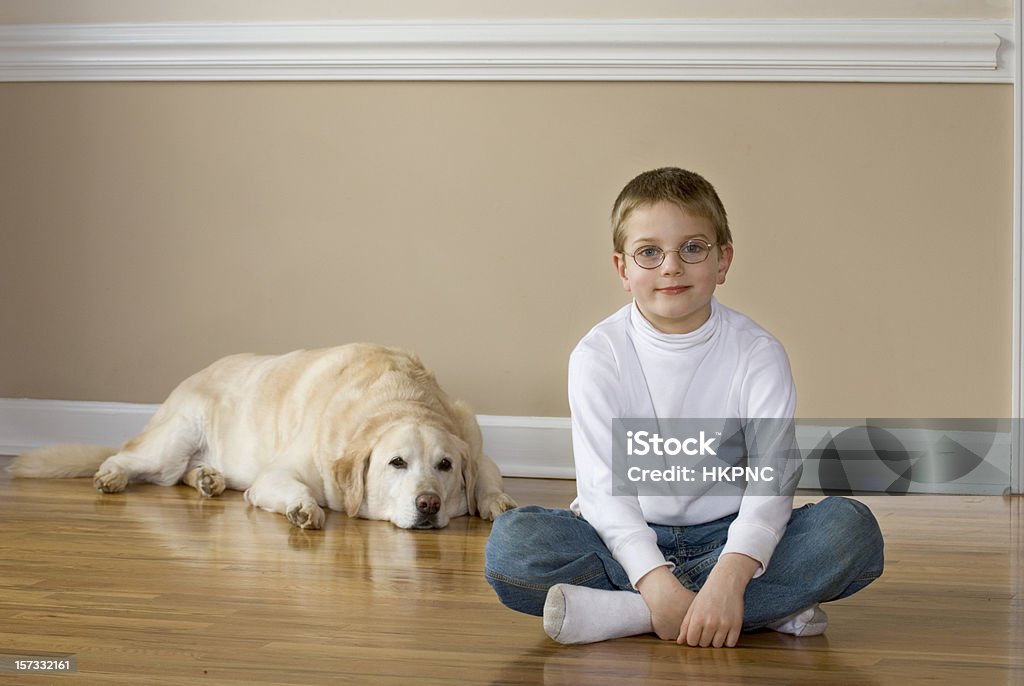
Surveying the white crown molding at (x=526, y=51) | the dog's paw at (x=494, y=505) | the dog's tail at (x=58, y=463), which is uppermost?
the white crown molding at (x=526, y=51)

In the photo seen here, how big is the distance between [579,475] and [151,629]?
0.63 m

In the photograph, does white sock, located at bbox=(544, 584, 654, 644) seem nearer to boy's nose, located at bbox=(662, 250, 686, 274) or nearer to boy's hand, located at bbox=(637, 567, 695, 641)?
boy's hand, located at bbox=(637, 567, 695, 641)

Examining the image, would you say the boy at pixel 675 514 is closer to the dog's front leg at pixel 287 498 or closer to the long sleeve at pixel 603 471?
the long sleeve at pixel 603 471

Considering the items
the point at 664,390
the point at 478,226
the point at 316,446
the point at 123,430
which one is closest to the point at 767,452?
the point at 664,390

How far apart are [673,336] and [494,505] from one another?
3.39ft

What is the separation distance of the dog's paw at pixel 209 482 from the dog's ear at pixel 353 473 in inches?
16.7

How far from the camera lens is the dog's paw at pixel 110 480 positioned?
2.67 meters

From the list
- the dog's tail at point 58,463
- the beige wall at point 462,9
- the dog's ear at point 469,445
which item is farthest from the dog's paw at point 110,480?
the beige wall at point 462,9

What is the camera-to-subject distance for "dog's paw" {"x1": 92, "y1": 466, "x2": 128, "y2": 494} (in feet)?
8.77

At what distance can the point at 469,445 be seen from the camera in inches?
104

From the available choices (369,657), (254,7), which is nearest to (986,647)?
(369,657)

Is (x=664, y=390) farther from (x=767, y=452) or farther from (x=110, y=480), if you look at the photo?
(x=110, y=480)

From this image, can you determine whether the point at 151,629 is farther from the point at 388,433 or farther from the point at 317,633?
the point at 388,433

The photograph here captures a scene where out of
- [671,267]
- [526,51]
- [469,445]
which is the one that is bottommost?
[469,445]
